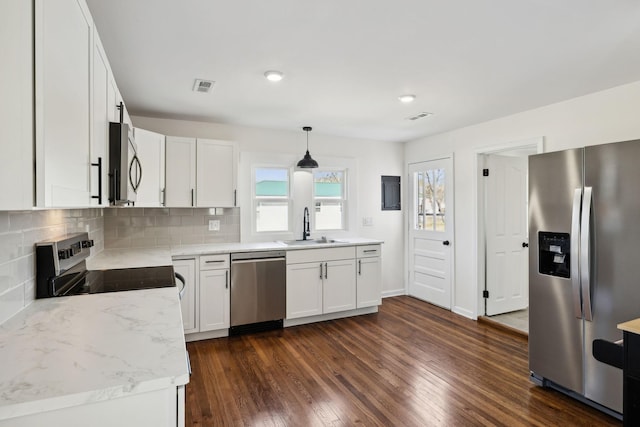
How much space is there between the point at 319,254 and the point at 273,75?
212 cm

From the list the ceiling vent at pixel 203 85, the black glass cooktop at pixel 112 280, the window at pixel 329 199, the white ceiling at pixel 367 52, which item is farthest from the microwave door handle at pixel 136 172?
the window at pixel 329 199

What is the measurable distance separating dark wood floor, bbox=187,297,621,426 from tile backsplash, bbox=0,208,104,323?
4.23 feet

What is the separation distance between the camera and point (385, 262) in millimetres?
5133

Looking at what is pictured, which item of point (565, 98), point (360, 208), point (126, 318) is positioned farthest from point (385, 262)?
point (126, 318)

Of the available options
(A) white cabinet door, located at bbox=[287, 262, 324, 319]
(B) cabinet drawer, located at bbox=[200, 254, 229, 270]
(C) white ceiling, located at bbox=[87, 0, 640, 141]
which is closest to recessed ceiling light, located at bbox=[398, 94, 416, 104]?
(C) white ceiling, located at bbox=[87, 0, 640, 141]

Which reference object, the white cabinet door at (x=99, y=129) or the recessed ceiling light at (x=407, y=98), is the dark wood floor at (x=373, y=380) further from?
the recessed ceiling light at (x=407, y=98)

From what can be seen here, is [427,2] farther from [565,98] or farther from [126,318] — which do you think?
[565,98]

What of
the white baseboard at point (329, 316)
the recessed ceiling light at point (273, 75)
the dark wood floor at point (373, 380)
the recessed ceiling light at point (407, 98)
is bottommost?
the dark wood floor at point (373, 380)

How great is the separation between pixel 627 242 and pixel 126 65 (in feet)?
11.4

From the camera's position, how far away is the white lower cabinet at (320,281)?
3857 mm

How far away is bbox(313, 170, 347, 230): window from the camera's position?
4742 millimetres

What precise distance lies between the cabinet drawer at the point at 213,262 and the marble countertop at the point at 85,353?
190cm

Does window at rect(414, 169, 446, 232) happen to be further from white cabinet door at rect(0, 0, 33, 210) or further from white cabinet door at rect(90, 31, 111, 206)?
white cabinet door at rect(0, 0, 33, 210)

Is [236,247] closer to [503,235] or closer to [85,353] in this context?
[85,353]
